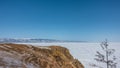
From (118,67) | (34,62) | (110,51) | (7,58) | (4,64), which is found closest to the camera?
(4,64)

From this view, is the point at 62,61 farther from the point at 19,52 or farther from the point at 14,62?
the point at 14,62

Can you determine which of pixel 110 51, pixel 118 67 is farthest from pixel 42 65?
pixel 118 67

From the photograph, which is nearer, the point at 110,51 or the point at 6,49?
the point at 6,49

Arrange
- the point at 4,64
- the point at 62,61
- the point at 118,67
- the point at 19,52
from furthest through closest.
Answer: the point at 118,67
the point at 62,61
the point at 19,52
the point at 4,64

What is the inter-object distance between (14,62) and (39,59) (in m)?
1.60

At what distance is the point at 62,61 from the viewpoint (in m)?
11.3

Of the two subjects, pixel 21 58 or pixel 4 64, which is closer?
pixel 4 64

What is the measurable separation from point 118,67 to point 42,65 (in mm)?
40375

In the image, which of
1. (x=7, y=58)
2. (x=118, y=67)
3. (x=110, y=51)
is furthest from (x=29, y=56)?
(x=118, y=67)

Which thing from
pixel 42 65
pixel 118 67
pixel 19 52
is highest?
pixel 19 52

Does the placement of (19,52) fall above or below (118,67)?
above

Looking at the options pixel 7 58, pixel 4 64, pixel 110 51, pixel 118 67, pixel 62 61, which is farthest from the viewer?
pixel 118 67

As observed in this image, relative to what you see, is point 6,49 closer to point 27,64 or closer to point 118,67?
point 27,64

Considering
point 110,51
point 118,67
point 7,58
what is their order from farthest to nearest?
1. point 118,67
2. point 110,51
3. point 7,58
